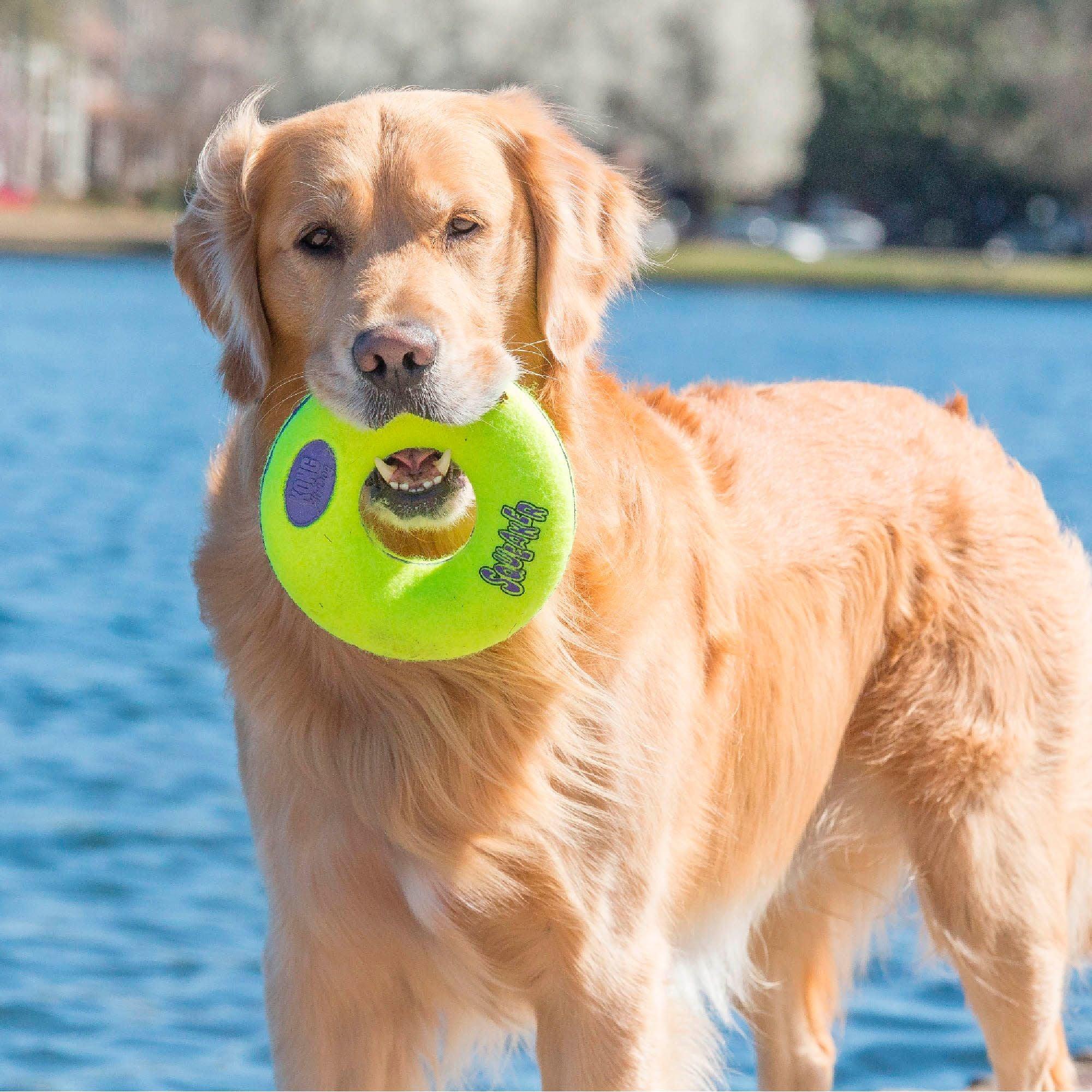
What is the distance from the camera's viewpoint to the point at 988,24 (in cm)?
5856

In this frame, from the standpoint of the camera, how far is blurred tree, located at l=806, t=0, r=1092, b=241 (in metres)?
55.2

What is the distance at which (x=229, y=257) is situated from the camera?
3.36 m

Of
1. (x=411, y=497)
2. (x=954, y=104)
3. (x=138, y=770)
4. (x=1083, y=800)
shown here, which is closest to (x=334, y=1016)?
(x=411, y=497)

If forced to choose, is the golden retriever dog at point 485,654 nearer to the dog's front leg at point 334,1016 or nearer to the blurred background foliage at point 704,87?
the dog's front leg at point 334,1016

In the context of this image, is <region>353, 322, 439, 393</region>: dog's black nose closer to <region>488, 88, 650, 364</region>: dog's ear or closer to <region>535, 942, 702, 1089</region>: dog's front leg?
<region>488, 88, 650, 364</region>: dog's ear

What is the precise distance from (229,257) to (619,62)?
45.2 meters

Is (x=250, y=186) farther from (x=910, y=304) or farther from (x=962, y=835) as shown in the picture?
(x=910, y=304)

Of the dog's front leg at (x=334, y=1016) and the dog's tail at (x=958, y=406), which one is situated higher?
the dog's tail at (x=958, y=406)

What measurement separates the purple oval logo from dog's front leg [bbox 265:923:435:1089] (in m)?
0.87

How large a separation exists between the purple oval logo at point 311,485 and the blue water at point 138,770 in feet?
Result: 3.06

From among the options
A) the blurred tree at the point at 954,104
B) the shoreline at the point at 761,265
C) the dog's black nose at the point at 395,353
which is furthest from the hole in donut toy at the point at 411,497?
the blurred tree at the point at 954,104

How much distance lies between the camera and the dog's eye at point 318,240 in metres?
3.23

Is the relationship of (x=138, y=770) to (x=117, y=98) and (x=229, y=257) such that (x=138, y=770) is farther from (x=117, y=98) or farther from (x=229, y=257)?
(x=117, y=98)

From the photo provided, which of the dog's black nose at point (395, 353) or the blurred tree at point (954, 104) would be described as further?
the blurred tree at point (954, 104)
